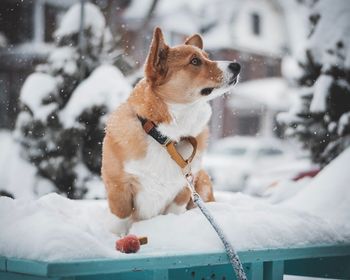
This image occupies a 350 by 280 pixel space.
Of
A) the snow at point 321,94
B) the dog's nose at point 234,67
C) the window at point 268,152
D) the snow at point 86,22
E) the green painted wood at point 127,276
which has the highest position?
the snow at point 86,22

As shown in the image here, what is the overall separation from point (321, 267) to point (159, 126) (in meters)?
1.19

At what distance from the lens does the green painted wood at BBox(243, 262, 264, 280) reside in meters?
2.27

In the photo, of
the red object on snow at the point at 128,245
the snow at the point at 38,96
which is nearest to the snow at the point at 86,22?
the snow at the point at 38,96

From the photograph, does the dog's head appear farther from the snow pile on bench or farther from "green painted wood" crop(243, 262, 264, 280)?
"green painted wood" crop(243, 262, 264, 280)

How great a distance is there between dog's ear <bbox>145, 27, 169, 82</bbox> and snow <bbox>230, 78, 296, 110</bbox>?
65.0ft

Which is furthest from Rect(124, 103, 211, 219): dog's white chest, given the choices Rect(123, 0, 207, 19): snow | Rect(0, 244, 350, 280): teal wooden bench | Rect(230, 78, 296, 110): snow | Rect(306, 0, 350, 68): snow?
Rect(230, 78, 296, 110): snow

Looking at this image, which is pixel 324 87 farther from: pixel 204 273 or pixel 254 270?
pixel 204 273

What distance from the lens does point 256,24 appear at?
26.4 metres

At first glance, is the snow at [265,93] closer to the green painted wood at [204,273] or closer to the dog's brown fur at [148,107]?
the dog's brown fur at [148,107]

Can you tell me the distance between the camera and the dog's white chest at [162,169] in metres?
2.88

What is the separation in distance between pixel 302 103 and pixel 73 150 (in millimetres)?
2731

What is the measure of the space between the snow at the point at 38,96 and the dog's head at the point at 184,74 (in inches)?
102

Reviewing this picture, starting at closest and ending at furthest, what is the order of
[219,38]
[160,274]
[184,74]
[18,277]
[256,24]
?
[18,277] → [160,274] → [184,74] → [219,38] → [256,24]

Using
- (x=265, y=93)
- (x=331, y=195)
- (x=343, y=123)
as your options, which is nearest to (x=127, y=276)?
(x=331, y=195)
